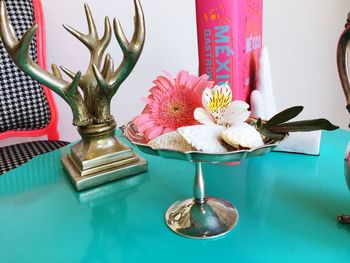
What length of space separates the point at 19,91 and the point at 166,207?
0.70 metres

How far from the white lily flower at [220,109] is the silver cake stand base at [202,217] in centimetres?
12

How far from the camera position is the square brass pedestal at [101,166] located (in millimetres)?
496

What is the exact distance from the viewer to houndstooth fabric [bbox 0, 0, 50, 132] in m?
0.91

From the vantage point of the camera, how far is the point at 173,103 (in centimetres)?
37

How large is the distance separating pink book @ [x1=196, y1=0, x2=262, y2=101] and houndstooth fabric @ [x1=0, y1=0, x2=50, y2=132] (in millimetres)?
630

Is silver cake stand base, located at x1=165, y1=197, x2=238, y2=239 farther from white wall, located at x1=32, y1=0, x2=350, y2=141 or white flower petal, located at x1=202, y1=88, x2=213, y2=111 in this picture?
white wall, located at x1=32, y1=0, x2=350, y2=141

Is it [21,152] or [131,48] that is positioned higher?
[131,48]

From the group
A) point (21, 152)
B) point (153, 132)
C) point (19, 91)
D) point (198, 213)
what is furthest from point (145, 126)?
point (19, 91)

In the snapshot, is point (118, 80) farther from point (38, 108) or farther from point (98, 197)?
point (38, 108)

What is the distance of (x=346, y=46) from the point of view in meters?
0.36

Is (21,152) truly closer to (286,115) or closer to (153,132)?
(153,132)

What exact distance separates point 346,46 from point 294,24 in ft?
2.06

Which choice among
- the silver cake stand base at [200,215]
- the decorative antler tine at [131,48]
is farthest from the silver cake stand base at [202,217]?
the decorative antler tine at [131,48]

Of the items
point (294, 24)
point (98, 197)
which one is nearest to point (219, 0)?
point (98, 197)
